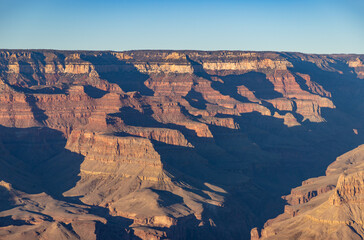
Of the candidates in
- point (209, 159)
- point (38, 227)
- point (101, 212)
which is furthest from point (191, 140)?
point (38, 227)

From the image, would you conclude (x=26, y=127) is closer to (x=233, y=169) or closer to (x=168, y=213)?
(x=233, y=169)

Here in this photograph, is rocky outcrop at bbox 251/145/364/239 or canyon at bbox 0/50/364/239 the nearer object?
rocky outcrop at bbox 251/145/364/239

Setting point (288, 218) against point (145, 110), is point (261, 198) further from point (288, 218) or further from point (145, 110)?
point (145, 110)

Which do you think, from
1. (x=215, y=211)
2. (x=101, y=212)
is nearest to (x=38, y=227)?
(x=101, y=212)

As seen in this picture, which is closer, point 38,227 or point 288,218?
point 38,227

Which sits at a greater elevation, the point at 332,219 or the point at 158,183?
the point at 332,219

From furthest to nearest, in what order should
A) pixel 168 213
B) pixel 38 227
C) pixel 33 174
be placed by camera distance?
pixel 33 174 → pixel 168 213 → pixel 38 227

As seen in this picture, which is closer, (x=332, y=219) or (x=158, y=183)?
(x=332, y=219)

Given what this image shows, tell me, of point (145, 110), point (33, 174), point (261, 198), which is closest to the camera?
point (261, 198)

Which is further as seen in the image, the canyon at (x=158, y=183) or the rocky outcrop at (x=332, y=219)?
the canyon at (x=158, y=183)
